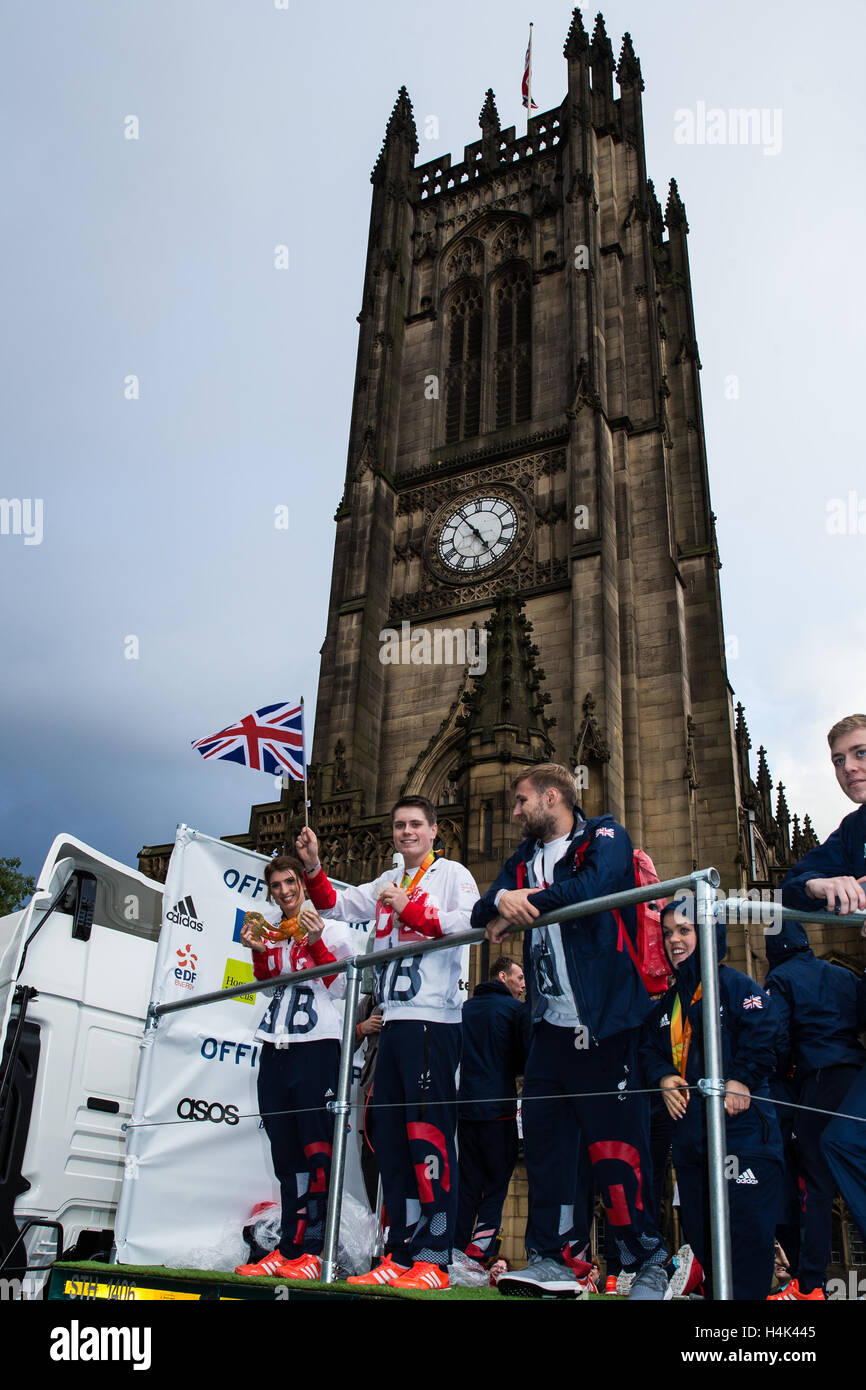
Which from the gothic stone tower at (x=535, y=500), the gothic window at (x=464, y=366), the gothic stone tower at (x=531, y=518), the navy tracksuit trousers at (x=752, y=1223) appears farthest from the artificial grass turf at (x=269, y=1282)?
the gothic window at (x=464, y=366)

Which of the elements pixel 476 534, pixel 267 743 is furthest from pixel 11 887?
pixel 267 743

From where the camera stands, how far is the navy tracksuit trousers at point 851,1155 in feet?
11.7

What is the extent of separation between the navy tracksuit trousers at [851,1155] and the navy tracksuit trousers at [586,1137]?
719 mm

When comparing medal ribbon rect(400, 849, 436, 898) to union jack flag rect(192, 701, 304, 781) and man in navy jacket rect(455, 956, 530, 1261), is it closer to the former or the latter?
man in navy jacket rect(455, 956, 530, 1261)

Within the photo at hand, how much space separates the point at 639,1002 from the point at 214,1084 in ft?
10.4

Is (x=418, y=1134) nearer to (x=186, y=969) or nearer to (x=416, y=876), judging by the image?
(x=416, y=876)

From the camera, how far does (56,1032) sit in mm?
7027

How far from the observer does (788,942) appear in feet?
15.4

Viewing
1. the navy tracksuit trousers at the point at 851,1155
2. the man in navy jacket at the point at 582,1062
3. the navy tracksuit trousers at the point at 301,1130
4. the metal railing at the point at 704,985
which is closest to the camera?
the metal railing at the point at 704,985

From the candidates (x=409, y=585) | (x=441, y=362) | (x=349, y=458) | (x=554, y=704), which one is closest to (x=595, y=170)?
(x=441, y=362)

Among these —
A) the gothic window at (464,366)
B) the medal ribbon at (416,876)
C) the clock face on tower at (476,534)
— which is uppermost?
the gothic window at (464,366)

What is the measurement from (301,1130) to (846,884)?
294 centimetres

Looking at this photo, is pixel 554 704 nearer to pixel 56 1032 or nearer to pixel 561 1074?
pixel 56 1032

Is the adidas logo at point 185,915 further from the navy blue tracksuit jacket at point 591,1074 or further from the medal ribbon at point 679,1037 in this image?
the medal ribbon at point 679,1037
